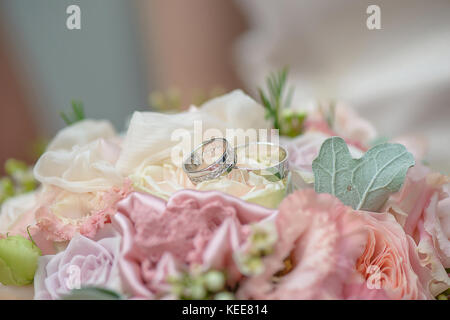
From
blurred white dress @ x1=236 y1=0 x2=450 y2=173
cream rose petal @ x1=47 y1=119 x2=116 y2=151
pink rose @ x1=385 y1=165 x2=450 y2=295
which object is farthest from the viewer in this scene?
blurred white dress @ x1=236 y1=0 x2=450 y2=173

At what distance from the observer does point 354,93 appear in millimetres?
1162

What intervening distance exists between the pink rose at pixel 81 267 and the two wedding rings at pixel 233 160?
0.10 m

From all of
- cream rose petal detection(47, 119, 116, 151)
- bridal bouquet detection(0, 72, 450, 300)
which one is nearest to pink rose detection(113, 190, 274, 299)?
bridal bouquet detection(0, 72, 450, 300)

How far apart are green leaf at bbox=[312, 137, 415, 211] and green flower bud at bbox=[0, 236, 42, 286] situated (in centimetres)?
27

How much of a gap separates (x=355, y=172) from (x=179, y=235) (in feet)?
0.61

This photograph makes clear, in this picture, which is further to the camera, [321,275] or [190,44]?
[190,44]

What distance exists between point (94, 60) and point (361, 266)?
4.36 ft

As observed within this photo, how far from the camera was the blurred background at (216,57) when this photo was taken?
1.01 meters

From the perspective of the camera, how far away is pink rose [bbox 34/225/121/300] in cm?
34

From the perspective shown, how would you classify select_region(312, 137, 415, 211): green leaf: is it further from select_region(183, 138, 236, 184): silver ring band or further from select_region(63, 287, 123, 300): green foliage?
select_region(63, 287, 123, 300): green foliage

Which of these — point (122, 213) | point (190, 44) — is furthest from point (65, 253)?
point (190, 44)

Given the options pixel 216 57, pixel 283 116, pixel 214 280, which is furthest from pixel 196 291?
pixel 216 57

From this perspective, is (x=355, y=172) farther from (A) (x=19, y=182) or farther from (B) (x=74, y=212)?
(A) (x=19, y=182)
